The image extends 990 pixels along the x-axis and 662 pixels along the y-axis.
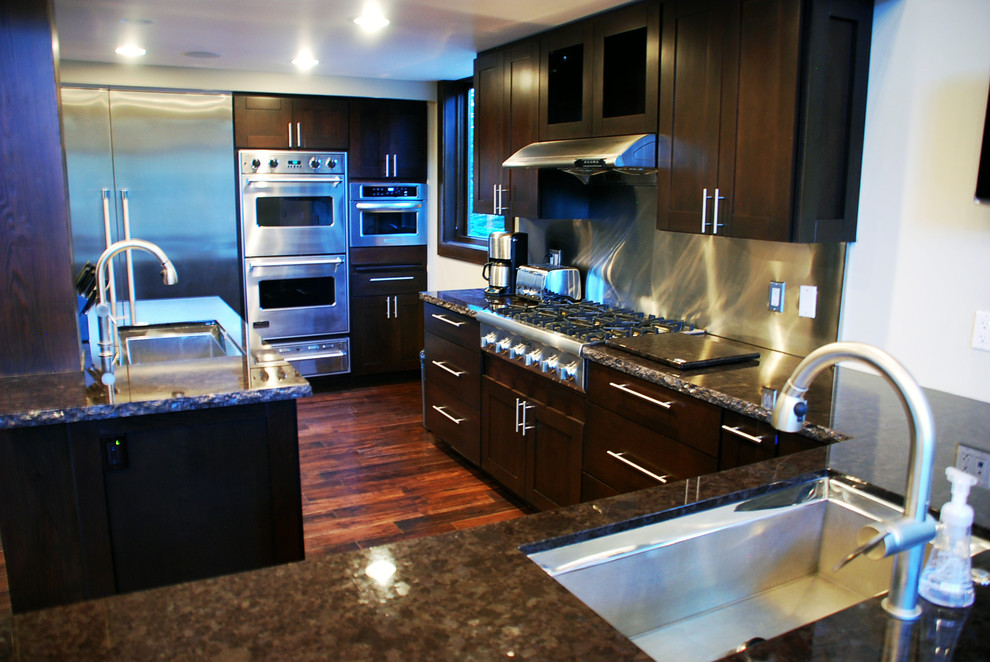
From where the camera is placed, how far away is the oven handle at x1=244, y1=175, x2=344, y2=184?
17.9ft

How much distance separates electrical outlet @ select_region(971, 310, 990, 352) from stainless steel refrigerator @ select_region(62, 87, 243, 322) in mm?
4633

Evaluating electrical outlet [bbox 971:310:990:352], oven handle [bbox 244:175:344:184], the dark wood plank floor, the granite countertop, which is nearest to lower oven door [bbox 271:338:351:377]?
the dark wood plank floor

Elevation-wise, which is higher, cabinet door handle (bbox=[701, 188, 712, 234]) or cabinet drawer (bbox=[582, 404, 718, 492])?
cabinet door handle (bbox=[701, 188, 712, 234])

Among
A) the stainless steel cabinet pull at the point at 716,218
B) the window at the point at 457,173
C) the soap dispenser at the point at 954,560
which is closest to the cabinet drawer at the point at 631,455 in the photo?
the stainless steel cabinet pull at the point at 716,218

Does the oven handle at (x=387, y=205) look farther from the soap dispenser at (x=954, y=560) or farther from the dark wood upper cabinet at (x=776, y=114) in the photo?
the soap dispenser at (x=954, y=560)

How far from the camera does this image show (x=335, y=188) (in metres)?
5.70

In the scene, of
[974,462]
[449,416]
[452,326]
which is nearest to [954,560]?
[974,462]

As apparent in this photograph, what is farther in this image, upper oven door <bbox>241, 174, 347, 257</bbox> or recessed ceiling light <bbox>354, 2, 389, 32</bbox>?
upper oven door <bbox>241, 174, 347, 257</bbox>

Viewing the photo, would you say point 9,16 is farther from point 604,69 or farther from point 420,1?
point 604,69

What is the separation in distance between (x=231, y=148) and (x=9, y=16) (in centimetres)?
311

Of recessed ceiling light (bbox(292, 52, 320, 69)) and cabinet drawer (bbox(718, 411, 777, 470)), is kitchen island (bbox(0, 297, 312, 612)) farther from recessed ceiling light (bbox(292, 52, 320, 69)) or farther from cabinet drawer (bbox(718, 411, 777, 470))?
recessed ceiling light (bbox(292, 52, 320, 69))

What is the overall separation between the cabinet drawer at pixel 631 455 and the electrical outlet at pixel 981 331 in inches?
34.1

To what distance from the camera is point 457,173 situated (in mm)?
5785

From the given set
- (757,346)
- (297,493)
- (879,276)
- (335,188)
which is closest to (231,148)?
(335,188)
